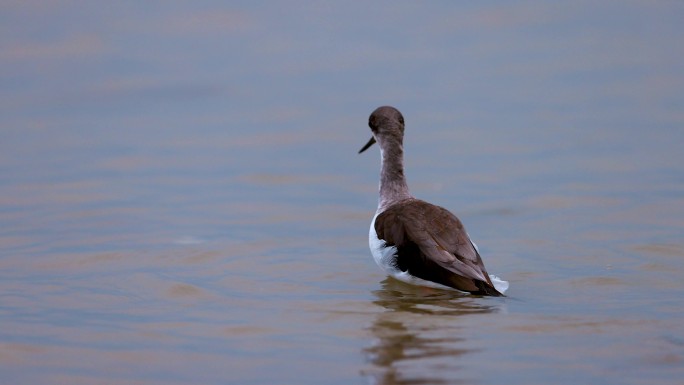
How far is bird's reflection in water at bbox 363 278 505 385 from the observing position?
7.74 meters

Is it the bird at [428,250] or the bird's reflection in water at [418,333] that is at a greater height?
the bird at [428,250]

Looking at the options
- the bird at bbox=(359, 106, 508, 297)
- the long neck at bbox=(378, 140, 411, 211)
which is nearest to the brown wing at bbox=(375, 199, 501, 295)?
the bird at bbox=(359, 106, 508, 297)

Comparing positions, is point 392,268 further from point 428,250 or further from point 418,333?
point 418,333

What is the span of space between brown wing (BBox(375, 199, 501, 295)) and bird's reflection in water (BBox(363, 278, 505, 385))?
0.16 meters

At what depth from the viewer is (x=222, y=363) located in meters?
8.10

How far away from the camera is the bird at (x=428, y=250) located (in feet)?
32.4

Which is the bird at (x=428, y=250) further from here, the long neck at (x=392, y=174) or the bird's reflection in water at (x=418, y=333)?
the long neck at (x=392, y=174)

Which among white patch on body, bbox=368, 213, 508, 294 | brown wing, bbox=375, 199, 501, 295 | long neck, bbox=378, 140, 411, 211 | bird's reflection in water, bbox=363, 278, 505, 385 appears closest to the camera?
bird's reflection in water, bbox=363, 278, 505, 385

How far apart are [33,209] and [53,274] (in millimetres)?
2306

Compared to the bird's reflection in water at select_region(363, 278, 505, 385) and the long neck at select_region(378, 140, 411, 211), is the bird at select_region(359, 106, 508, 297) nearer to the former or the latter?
the bird's reflection in water at select_region(363, 278, 505, 385)

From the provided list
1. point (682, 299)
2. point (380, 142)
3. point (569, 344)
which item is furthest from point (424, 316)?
point (380, 142)

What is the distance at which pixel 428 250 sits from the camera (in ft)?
33.1

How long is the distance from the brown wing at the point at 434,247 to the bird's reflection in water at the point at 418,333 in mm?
160

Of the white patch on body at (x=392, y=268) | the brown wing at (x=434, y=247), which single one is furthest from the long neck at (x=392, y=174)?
the white patch on body at (x=392, y=268)
